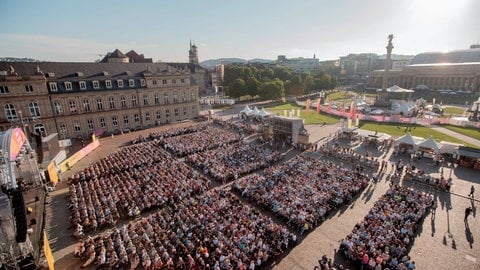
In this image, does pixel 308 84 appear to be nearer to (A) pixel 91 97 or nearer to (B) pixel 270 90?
(B) pixel 270 90

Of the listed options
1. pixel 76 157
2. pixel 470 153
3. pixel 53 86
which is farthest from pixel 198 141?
pixel 470 153

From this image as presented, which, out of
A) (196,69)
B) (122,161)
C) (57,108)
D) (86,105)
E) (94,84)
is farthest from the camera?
(196,69)

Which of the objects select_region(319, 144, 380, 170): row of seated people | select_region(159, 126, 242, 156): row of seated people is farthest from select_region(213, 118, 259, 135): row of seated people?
select_region(319, 144, 380, 170): row of seated people

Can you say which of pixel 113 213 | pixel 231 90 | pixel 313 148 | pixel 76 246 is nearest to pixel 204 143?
pixel 313 148

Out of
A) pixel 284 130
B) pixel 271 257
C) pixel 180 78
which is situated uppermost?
pixel 180 78

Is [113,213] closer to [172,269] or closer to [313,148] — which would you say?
[172,269]

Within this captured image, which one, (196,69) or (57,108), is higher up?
(196,69)

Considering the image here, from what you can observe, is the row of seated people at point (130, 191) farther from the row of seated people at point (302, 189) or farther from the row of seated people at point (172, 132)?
the row of seated people at point (172, 132)

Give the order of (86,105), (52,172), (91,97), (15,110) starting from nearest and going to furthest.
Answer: (52,172), (15,110), (86,105), (91,97)
